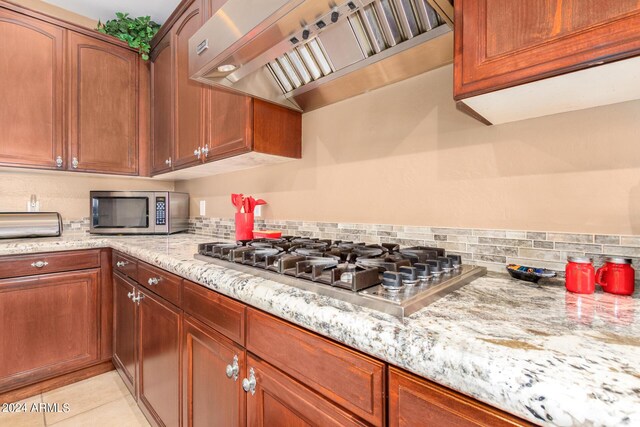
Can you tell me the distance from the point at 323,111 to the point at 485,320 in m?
1.26

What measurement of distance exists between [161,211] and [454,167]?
201 cm

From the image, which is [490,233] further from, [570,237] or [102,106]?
[102,106]

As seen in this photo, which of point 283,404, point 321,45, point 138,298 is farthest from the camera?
point 138,298

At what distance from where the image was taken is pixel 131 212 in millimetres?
2273

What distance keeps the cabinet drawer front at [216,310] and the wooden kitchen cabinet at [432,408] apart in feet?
1.57

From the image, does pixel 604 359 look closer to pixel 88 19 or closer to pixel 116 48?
pixel 116 48

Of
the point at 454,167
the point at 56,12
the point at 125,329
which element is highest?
the point at 56,12

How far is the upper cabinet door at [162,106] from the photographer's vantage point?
2.11 m

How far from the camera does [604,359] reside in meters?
0.42

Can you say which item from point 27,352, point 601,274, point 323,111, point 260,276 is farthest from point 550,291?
point 27,352

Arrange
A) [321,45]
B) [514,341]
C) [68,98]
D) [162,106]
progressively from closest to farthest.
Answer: [514,341], [321,45], [68,98], [162,106]

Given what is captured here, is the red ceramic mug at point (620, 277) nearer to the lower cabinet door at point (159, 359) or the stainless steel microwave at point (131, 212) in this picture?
the lower cabinet door at point (159, 359)

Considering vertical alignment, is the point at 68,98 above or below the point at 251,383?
above

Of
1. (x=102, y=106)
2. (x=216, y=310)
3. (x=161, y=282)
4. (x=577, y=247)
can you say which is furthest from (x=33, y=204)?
(x=577, y=247)
